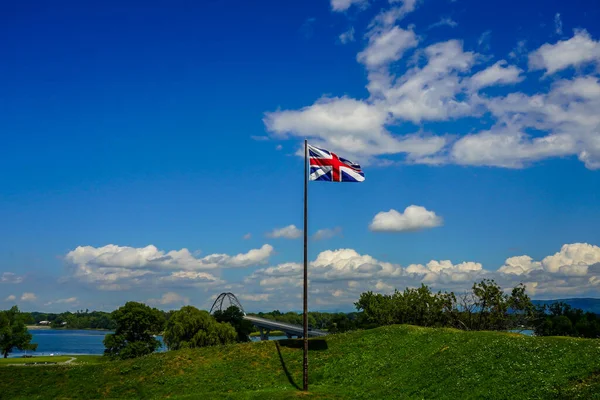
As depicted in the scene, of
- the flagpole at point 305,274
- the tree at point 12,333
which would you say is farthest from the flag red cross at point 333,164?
the tree at point 12,333

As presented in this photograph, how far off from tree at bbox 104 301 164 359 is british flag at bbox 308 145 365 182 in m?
62.8

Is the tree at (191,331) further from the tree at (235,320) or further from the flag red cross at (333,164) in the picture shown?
the flag red cross at (333,164)

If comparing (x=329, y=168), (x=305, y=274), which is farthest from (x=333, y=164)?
(x=305, y=274)

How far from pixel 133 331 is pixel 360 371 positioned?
58.9 metres

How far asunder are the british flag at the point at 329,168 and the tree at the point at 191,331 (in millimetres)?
61499

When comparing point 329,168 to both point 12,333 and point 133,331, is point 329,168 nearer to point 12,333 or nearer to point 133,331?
point 133,331

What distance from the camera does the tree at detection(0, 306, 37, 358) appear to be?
299 ft

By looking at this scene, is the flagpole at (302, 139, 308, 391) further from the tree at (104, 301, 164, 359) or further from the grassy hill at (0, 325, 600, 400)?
the tree at (104, 301, 164, 359)

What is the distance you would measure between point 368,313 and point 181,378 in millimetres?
67094

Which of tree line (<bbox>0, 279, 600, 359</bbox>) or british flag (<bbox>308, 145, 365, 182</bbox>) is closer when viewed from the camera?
british flag (<bbox>308, 145, 365, 182</bbox>)

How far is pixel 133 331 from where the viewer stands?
87.4 meters

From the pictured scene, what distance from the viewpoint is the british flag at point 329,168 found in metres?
35.0

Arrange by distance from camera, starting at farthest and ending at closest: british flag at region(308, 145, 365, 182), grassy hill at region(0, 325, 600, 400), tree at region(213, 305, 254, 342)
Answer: tree at region(213, 305, 254, 342)
british flag at region(308, 145, 365, 182)
grassy hill at region(0, 325, 600, 400)

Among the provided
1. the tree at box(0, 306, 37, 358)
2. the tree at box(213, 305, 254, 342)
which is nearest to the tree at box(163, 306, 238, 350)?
the tree at box(0, 306, 37, 358)
